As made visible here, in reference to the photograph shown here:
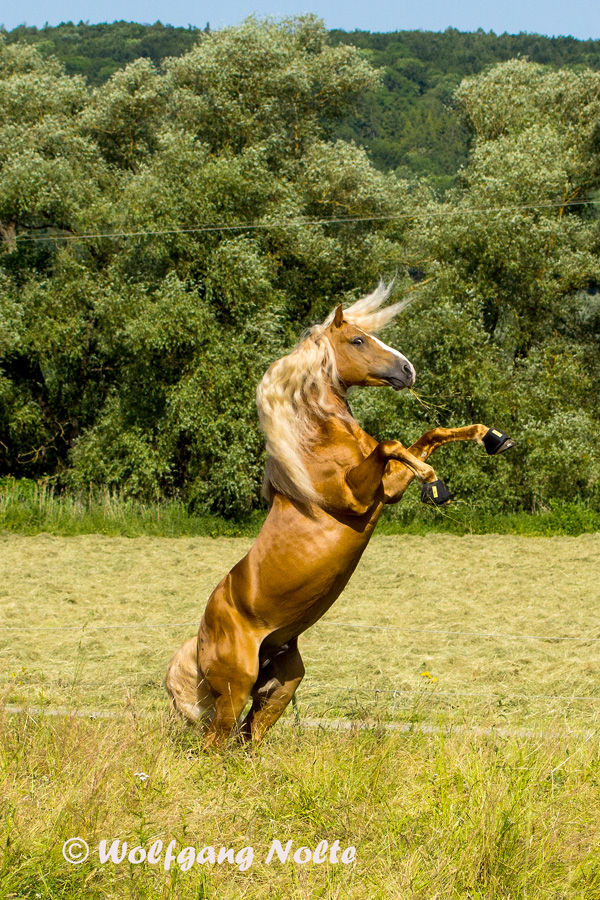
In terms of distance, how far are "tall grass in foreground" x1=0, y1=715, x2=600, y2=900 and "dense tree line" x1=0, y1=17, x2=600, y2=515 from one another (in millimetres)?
10239

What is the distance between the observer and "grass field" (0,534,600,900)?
2.49 meters

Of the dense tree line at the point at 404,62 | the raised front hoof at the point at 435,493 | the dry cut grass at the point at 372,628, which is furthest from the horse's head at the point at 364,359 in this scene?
the dense tree line at the point at 404,62

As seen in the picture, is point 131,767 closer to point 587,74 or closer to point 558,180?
point 558,180

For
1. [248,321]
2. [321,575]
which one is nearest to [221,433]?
[248,321]

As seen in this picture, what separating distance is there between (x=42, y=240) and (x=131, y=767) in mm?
15549

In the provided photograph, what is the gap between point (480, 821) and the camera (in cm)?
265

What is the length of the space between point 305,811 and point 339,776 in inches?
9.6

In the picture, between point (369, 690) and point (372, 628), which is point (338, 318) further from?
point (372, 628)

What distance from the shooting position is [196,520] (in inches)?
509

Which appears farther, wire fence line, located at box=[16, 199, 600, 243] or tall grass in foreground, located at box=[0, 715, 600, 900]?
wire fence line, located at box=[16, 199, 600, 243]

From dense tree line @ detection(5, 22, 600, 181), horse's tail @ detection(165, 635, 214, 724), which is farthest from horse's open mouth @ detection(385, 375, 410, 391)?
dense tree line @ detection(5, 22, 600, 181)

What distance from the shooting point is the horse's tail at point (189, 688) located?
11.6ft

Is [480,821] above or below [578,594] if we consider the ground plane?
above

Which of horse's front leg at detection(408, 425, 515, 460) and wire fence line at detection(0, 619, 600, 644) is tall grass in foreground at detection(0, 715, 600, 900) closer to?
horse's front leg at detection(408, 425, 515, 460)
